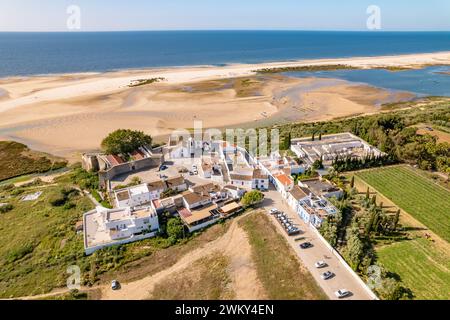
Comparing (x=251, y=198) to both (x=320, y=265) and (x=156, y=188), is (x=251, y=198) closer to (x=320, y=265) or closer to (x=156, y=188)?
(x=320, y=265)

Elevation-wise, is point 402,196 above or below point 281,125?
below

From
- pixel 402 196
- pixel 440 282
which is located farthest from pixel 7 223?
pixel 402 196

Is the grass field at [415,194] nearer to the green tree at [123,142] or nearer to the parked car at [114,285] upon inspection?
the parked car at [114,285]

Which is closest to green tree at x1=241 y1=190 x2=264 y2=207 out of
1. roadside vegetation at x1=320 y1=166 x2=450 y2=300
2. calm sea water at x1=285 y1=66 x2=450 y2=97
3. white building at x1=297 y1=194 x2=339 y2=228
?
white building at x1=297 y1=194 x2=339 y2=228

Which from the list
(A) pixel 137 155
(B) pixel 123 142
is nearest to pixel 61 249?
(A) pixel 137 155

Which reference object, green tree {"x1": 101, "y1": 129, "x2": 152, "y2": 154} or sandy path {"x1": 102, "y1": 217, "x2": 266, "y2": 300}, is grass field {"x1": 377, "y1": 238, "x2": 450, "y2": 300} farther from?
green tree {"x1": 101, "y1": 129, "x2": 152, "y2": 154}

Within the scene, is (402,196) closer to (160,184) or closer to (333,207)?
(333,207)
